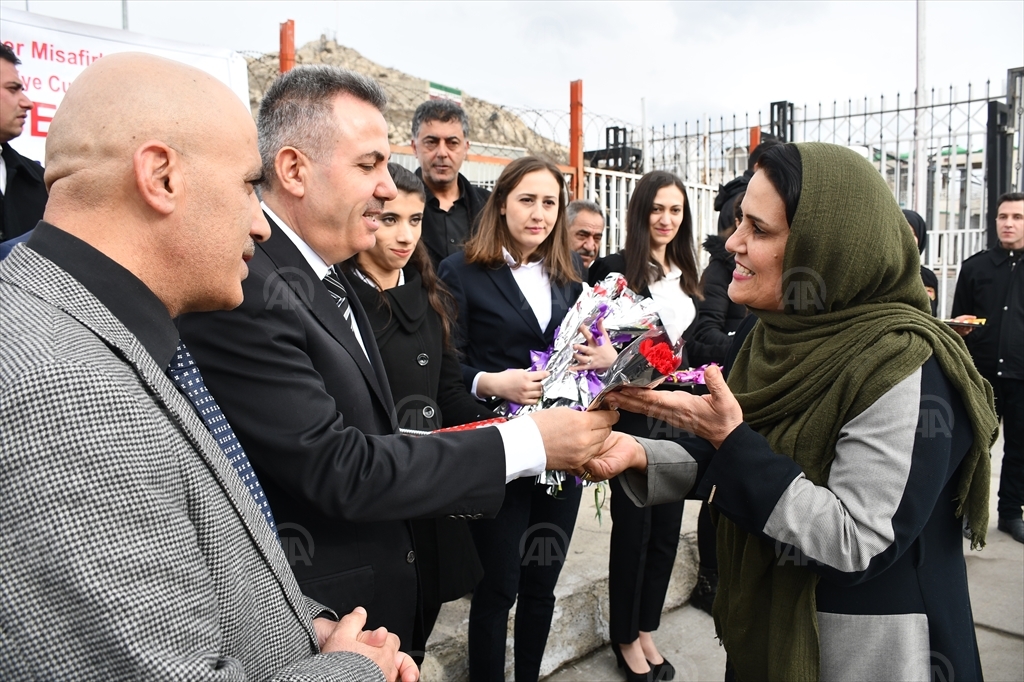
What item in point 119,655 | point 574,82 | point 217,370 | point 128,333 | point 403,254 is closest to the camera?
point 119,655

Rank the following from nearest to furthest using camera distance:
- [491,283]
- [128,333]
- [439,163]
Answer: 1. [128,333]
2. [491,283]
3. [439,163]

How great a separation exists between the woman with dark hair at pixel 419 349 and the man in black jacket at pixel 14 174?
196 cm

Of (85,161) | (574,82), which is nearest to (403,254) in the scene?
(85,161)

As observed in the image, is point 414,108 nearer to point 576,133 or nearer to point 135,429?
point 576,133

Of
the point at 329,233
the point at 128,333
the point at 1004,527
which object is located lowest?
the point at 1004,527

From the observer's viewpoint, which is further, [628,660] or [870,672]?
[628,660]

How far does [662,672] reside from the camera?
3637 millimetres

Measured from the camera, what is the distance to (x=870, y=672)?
1.86m

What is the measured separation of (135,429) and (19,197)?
344cm

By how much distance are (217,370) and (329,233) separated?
54cm

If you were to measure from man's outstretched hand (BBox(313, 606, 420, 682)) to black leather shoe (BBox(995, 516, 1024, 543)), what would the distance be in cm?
570

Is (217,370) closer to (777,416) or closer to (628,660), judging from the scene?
(777,416)

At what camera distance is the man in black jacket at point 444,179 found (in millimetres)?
4277

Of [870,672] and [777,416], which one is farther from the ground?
[777,416]
